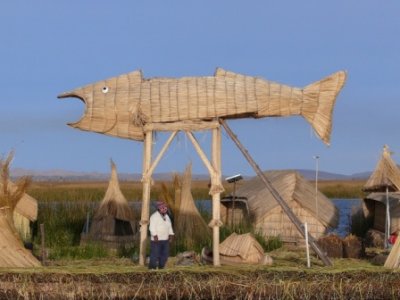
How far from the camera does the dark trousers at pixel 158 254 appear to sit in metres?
12.5

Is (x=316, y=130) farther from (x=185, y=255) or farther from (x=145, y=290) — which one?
(x=145, y=290)

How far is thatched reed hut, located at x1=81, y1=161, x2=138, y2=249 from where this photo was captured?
17859mm

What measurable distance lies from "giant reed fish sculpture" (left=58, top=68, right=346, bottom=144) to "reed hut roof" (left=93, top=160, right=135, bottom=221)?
5.18 m

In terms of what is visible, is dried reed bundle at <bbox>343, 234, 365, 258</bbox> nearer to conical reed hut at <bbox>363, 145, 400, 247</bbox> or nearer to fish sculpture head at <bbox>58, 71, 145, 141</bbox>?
conical reed hut at <bbox>363, 145, 400, 247</bbox>

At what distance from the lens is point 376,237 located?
19.6 m

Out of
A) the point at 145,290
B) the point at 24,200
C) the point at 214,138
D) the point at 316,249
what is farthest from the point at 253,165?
the point at 24,200

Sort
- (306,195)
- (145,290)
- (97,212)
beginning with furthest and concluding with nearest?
(306,195) → (97,212) → (145,290)

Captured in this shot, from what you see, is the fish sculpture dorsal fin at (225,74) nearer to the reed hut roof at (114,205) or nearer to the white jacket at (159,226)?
the white jacket at (159,226)

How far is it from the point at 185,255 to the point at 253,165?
182 cm

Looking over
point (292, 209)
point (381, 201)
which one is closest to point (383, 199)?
point (381, 201)

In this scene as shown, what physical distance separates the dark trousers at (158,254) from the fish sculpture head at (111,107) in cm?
211

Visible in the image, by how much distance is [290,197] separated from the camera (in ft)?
70.6

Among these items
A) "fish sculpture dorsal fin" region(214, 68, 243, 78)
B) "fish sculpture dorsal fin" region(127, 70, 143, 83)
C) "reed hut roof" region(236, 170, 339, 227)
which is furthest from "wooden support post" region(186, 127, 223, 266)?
"reed hut roof" region(236, 170, 339, 227)

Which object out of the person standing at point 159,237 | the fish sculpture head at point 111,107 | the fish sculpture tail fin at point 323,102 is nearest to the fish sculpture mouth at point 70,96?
the fish sculpture head at point 111,107
